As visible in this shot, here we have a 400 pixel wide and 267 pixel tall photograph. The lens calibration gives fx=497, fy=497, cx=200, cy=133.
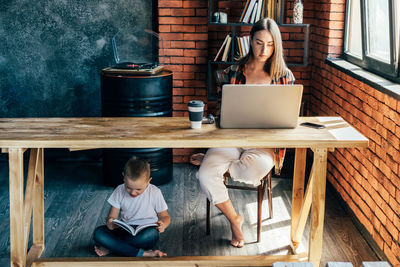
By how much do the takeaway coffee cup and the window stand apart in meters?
1.23

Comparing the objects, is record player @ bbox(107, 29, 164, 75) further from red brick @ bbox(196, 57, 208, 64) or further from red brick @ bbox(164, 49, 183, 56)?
red brick @ bbox(196, 57, 208, 64)

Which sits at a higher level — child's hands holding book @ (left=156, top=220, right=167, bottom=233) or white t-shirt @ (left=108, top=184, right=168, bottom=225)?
white t-shirt @ (left=108, top=184, right=168, bottom=225)

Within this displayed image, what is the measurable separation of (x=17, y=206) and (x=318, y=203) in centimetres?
152

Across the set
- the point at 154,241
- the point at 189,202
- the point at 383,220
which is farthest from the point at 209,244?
the point at 383,220

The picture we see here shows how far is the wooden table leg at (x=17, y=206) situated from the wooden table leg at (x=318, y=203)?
4.82 ft

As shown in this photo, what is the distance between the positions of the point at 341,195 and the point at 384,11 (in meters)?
1.34

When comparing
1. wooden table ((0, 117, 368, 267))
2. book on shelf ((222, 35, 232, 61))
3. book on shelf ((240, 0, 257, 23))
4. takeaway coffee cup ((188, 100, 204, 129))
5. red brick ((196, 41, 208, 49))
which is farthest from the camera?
red brick ((196, 41, 208, 49))

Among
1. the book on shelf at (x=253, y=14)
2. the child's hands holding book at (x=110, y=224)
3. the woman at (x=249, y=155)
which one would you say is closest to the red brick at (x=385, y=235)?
the woman at (x=249, y=155)

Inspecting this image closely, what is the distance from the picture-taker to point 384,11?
317cm

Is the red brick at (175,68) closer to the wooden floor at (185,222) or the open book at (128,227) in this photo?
the wooden floor at (185,222)

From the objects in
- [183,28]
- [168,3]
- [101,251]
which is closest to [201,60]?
[183,28]

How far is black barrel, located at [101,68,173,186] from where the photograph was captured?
149 inches

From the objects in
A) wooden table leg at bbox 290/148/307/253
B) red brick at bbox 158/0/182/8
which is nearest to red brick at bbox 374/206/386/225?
wooden table leg at bbox 290/148/307/253

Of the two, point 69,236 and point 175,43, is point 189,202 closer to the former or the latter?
point 69,236
